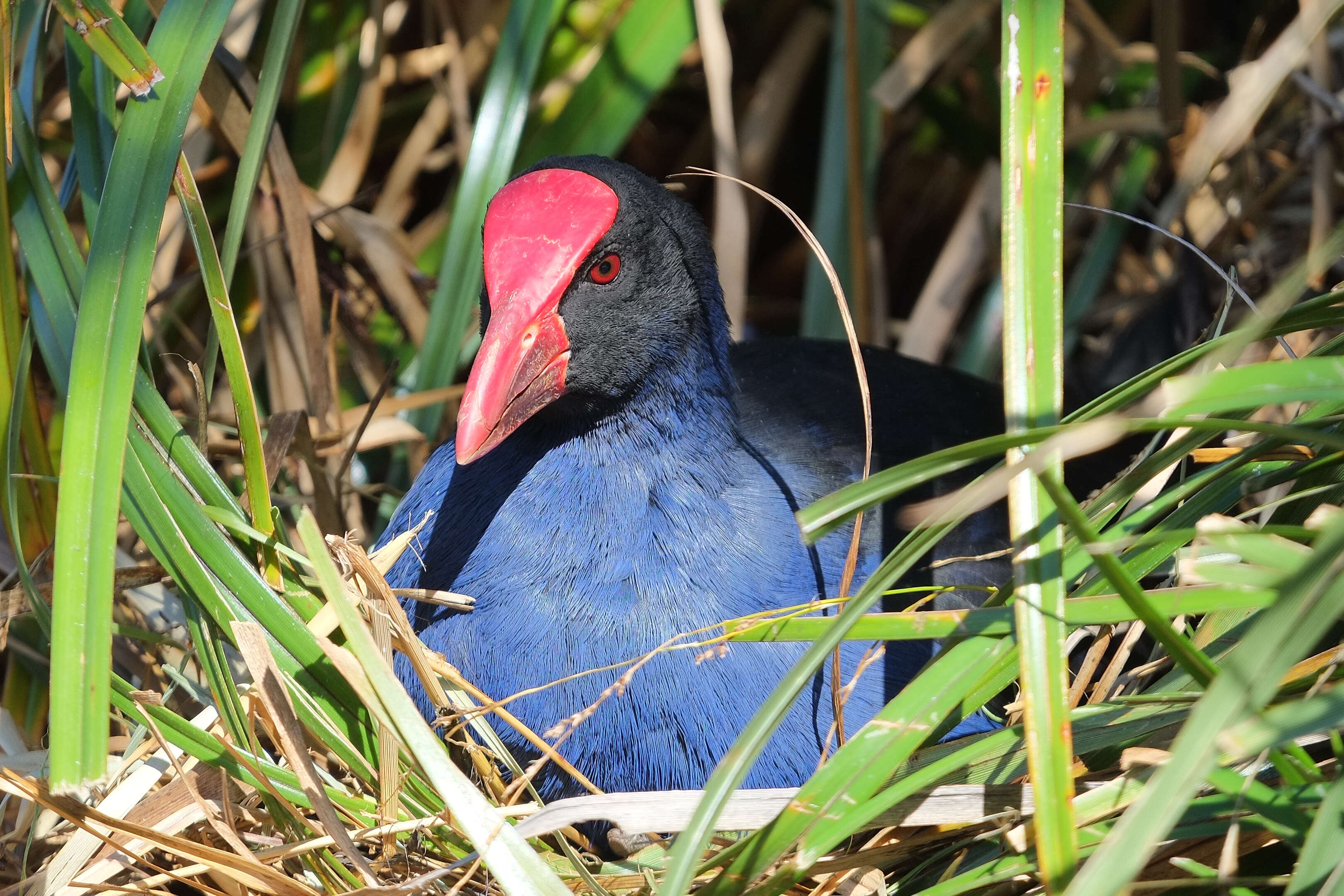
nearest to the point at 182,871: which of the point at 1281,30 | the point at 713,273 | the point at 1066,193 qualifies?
the point at 713,273

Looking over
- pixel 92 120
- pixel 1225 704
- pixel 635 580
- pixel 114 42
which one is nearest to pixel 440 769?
pixel 635 580

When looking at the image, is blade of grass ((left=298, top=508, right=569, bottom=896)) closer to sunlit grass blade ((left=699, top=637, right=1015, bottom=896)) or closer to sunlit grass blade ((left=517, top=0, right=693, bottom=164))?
sunlit grass blade ((left=699, top=637, right=1015, bottom=896))

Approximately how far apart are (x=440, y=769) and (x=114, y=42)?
87 cm

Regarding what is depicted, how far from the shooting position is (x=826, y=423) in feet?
5.97

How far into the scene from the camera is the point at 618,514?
1.52m

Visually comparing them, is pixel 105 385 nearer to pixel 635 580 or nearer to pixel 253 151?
pixel 253 151

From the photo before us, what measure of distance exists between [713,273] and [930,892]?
0.85 meters

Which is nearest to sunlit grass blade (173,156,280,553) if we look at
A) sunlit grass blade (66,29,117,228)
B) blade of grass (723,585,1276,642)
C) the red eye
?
sunlit grass blade (66,29,117,228)

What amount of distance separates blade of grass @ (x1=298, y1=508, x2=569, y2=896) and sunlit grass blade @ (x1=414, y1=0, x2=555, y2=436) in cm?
108

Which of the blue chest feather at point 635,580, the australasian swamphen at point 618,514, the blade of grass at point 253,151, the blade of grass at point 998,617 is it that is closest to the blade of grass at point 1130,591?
the blade of grass at point 998,617

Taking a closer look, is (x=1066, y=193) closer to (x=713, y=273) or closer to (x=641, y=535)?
(x=713, y=273)

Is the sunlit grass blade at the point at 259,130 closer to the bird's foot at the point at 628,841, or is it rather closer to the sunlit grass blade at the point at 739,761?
the bird's foot at the point at 628,841

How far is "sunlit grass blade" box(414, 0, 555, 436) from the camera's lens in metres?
2.15

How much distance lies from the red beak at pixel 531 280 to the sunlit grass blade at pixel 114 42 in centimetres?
40
